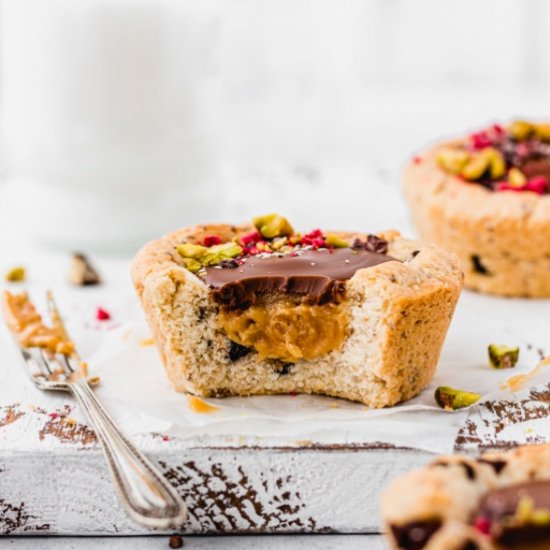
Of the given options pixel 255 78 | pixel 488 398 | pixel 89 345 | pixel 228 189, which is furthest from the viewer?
pixel 255 78

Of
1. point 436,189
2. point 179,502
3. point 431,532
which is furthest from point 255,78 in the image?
point 431,532

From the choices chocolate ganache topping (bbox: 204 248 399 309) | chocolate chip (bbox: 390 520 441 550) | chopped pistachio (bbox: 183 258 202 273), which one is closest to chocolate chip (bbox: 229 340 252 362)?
chocolate ganache topping (bbox: 204 248 399 309)

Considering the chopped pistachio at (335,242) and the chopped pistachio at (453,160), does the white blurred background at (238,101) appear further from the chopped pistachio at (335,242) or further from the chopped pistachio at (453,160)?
the chopped pistachio at (335,242)

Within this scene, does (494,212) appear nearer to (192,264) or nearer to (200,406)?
(192,264)

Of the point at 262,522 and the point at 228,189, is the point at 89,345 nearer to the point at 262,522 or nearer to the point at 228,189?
the point at 262,522

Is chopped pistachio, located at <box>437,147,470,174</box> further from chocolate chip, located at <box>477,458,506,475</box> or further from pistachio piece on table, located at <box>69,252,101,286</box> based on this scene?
chocolate chip, located at <box>477,458,506,475</box>

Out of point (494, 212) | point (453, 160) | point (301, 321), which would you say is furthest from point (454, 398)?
point (453, 160)
